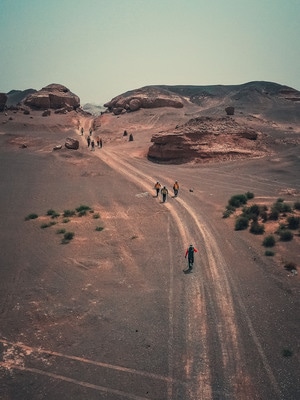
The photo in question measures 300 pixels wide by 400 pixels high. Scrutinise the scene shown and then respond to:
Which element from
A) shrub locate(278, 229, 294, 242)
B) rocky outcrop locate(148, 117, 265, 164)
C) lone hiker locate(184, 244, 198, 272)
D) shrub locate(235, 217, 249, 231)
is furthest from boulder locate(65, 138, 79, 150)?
shrub locate(278, 229, 294, 242)

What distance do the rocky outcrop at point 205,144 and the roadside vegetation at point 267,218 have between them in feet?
50.5

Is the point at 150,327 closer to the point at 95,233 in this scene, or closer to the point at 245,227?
the point at 95,233

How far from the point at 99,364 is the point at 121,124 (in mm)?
62803

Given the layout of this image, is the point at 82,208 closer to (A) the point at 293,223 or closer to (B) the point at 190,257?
(B) the point at 190,257

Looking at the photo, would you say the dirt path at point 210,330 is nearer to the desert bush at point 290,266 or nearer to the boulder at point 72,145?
the desert bush at point 290,266

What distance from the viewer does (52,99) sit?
85375 millimetres

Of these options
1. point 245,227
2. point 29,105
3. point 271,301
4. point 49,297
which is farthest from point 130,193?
point 29,105

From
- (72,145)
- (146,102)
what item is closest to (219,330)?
(72,145)

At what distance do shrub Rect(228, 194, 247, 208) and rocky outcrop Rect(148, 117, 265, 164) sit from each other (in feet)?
49.6

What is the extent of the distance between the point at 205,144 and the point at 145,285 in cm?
3050

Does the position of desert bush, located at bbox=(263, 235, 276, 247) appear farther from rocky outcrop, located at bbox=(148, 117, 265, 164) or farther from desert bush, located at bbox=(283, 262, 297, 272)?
rocky outcrop, located at bbox=(148, 117, 265, 164)

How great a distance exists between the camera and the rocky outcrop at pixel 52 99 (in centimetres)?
8344

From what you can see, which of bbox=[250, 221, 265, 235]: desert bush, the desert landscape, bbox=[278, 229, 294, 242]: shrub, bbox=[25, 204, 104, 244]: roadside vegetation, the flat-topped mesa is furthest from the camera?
the flat-topped mesa

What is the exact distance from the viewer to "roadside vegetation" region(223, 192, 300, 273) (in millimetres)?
19609
